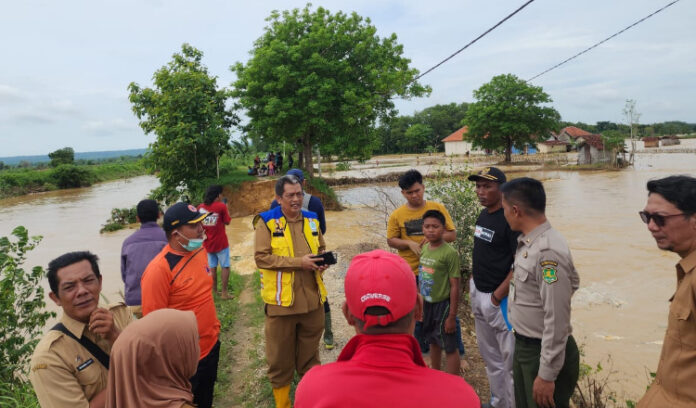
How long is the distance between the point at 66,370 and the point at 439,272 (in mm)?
2733

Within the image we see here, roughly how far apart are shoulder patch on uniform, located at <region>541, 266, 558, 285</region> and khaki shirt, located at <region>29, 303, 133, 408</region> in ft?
8.09

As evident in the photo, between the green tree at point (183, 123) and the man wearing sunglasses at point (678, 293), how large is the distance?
1531 cm

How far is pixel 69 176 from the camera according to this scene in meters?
41.8

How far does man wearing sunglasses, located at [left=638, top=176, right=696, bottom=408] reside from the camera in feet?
5.33

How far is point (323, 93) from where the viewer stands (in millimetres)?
17094

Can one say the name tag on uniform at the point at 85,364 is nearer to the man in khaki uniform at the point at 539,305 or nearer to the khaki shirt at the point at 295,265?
the khaki shirt at the point at 295,265

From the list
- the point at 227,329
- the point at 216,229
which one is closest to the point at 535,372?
the point at 227,329

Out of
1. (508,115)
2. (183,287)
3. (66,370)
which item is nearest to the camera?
(66,370)

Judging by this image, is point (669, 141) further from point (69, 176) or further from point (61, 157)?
point (61, 157)

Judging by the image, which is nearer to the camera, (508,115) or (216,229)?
(216,229)

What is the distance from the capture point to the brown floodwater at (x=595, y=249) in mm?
5766

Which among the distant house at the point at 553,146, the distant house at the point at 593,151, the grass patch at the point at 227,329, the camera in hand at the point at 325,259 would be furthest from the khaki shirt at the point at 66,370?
the distant house at the point at 553,146

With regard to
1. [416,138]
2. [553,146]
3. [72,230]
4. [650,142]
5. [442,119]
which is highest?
[442,119]

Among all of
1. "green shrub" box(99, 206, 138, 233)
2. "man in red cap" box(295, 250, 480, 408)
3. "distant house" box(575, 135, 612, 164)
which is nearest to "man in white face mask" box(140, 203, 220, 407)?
"man in red cap" box(295, 250, 480, 408)
